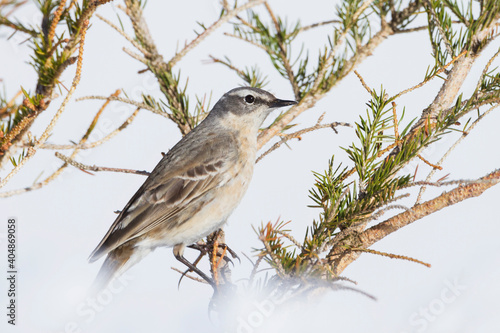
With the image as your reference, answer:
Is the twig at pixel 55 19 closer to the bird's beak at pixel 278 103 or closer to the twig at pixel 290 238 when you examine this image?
the twig at pixel 290 238

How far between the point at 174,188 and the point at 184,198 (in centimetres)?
12

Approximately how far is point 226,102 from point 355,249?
2824 mm

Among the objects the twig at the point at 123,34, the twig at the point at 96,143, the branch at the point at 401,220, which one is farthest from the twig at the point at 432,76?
the twig at the point at 123,34

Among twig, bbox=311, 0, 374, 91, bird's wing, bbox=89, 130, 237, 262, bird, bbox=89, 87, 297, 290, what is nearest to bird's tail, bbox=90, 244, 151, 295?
bird, bbox=89, 87, 297, 290

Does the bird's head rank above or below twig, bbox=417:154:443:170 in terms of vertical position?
above

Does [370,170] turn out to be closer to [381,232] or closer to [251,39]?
[381,232]

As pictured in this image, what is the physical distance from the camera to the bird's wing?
13.9 ft

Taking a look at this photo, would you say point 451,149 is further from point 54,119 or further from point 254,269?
point 54,119

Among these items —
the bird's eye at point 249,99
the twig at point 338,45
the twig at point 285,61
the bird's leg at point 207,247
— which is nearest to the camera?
the twig at point 338,45

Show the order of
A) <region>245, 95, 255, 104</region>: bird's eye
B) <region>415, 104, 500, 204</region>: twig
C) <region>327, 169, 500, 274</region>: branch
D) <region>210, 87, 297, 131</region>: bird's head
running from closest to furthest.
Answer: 1. <region>327, 169, 500, 274</region>: branch
2. <region>415, 104, 500, 204</region>: twig
3. <region>210, 87, 297, 131</region>: bird's head
4. <region>245, 95, 255, 104</region>: bird's eye


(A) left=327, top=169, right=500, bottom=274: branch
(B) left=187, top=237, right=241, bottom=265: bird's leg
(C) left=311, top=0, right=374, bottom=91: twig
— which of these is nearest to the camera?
(A) left=327, top=169, right=500, bottom=274: branch

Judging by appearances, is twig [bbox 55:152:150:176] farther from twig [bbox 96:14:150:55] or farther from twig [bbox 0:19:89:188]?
twig [bbox 96:14:150:55]

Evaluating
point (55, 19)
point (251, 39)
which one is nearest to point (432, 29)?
point (251, 39)

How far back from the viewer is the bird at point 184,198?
13.7ft
